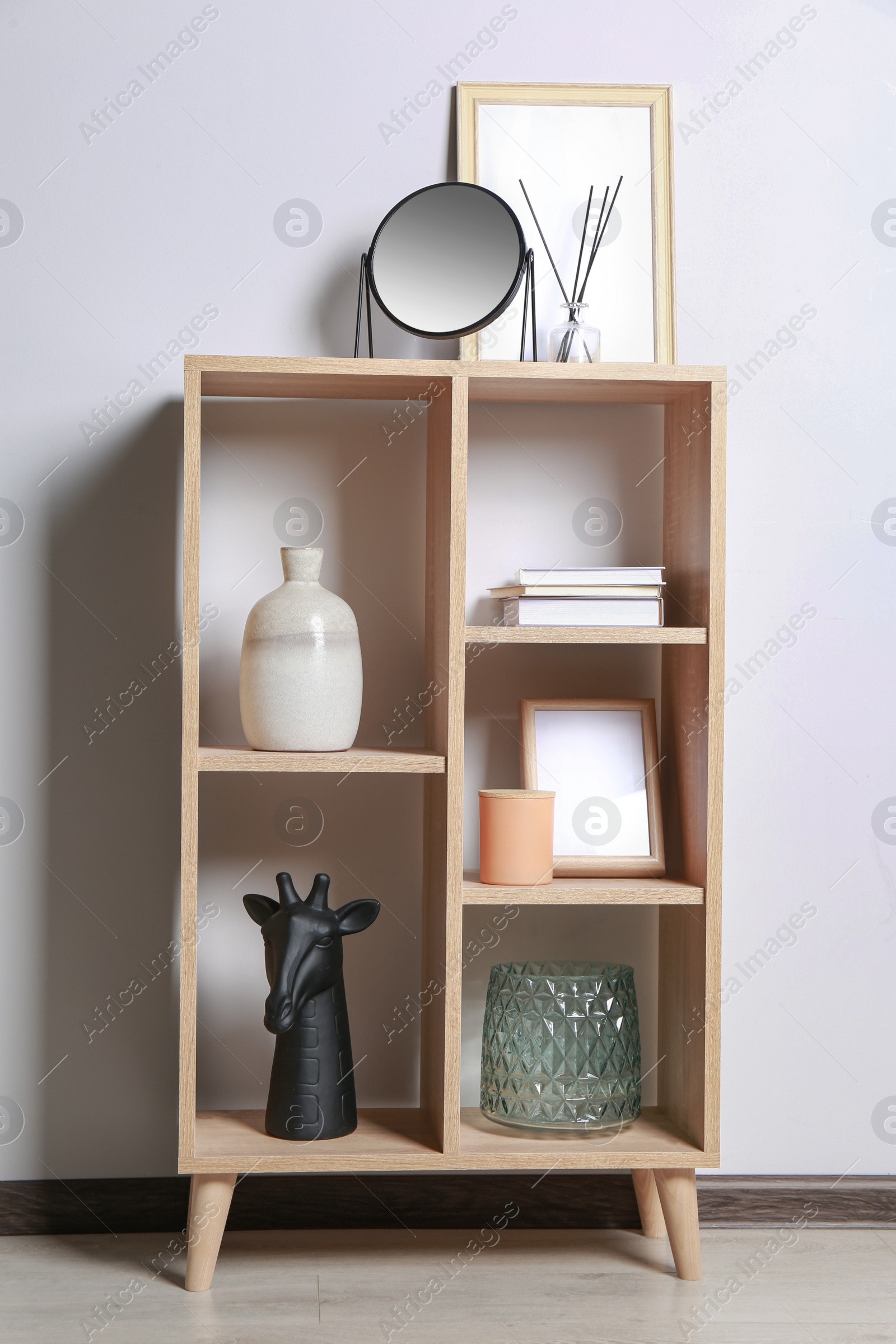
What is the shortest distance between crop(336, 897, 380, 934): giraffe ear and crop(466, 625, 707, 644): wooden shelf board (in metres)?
0.45

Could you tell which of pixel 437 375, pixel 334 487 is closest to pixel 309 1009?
pixel 334 487

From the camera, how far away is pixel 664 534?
77.0 inches

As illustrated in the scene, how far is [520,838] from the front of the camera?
5.47ft

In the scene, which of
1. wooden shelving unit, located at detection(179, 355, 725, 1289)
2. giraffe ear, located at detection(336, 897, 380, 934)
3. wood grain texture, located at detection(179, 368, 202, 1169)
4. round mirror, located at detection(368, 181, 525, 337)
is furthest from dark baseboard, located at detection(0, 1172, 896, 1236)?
round mirror, located at detection(368, 181, 525, 337)

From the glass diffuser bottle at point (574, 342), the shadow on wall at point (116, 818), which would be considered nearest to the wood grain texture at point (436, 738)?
the glass diffuser bottle at point (574, 342)

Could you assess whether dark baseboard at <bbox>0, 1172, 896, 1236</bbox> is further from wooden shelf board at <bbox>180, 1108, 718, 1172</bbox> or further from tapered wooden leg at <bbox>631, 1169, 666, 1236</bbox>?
wooden shelf board at <bbox>180, 1108, 718, 1172</bbox>

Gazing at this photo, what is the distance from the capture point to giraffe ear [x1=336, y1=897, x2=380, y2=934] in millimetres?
1717

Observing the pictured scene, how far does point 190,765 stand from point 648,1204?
108 cm

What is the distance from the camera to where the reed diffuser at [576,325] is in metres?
1.80

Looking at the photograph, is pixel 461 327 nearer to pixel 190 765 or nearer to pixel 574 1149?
pixel 190 765

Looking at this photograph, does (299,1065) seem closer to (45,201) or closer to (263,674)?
(263,674)

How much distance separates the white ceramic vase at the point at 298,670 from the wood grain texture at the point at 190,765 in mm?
94

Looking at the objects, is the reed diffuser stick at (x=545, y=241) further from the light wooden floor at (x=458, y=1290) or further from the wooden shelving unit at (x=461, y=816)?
the light wooden floor at (x=458, y=1290)

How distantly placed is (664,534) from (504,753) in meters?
0.48
